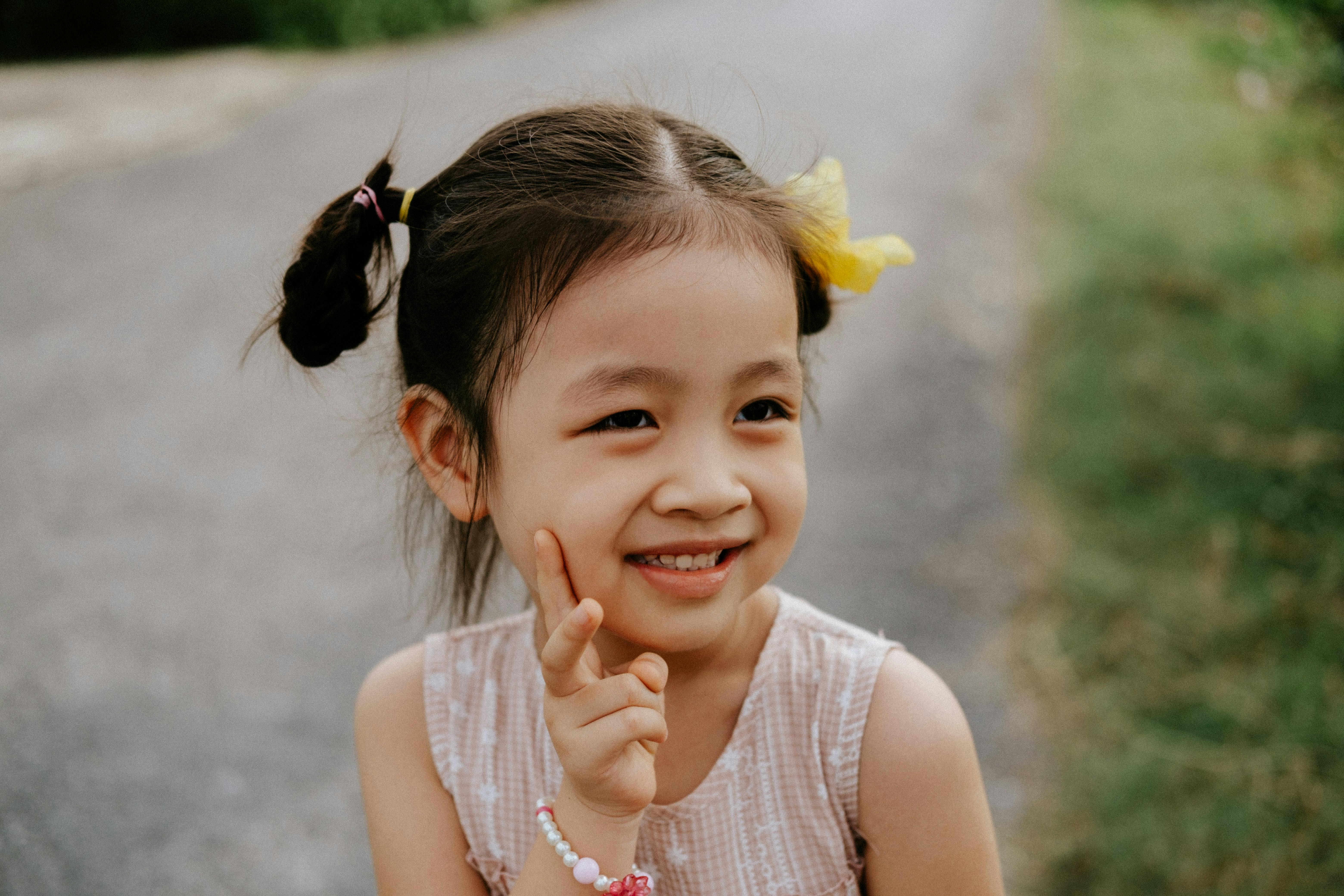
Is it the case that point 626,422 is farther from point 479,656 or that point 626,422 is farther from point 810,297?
point 479,656

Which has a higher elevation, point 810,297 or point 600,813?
point 810,297

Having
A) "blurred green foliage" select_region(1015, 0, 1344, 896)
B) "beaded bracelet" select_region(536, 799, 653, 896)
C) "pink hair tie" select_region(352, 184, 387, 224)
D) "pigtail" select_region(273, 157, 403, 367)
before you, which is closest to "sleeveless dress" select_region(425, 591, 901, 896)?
"beaded bracelet" select_region(536, 799, 653, 896)

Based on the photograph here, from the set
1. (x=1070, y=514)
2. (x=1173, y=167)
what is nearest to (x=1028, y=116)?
(x=1173, y=167)

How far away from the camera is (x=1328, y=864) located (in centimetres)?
227

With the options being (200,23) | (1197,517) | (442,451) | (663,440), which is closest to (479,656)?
(442,451)

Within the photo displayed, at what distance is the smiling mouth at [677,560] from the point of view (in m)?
1.25

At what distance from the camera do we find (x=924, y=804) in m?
1.36

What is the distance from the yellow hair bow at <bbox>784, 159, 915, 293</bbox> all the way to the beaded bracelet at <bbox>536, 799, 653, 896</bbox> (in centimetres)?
77

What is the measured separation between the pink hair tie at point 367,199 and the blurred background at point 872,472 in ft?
0.92

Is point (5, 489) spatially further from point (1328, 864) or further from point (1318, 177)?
point (1318, 177)

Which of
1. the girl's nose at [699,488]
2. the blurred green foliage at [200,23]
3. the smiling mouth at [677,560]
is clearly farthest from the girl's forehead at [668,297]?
the blurred green foliage at [200,23]

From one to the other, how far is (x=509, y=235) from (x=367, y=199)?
26 cm

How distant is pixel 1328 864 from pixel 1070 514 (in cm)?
150

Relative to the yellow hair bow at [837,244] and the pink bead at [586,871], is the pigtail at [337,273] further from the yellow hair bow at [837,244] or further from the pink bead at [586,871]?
the pink bead at [586,871]
